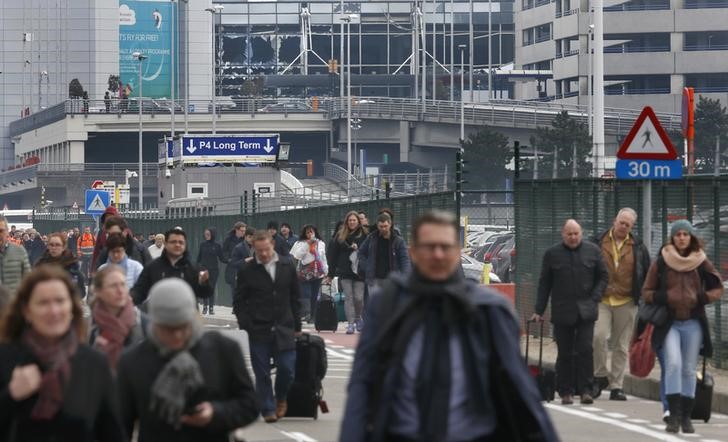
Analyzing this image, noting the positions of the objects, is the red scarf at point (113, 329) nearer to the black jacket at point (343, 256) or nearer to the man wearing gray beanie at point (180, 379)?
the man wearing gray beanie at point (180, 379)

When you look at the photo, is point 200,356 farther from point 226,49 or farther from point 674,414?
point 226,49

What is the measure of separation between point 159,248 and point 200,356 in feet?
66.9

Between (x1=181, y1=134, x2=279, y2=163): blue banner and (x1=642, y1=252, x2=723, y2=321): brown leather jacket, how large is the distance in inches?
2159

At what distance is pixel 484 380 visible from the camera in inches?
274

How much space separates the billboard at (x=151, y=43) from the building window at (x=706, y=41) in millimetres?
35611

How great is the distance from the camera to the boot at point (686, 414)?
15.3m

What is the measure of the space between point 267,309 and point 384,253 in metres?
8.92

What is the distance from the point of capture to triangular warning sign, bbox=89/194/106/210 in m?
49.4

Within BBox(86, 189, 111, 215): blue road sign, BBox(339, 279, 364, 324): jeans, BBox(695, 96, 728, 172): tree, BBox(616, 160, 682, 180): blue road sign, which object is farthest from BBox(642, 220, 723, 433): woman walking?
BBox(695, 96, 728, 172): tree

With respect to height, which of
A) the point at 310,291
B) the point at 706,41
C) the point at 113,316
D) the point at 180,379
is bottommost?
the point at 310,291

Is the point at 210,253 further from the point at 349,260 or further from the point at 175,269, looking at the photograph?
the point at 175,269

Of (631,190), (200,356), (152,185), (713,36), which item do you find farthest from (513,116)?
(200,356)

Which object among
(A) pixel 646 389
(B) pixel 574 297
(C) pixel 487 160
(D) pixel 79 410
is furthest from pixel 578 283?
(C) pixel 487 160

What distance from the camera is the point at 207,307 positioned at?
125ft
